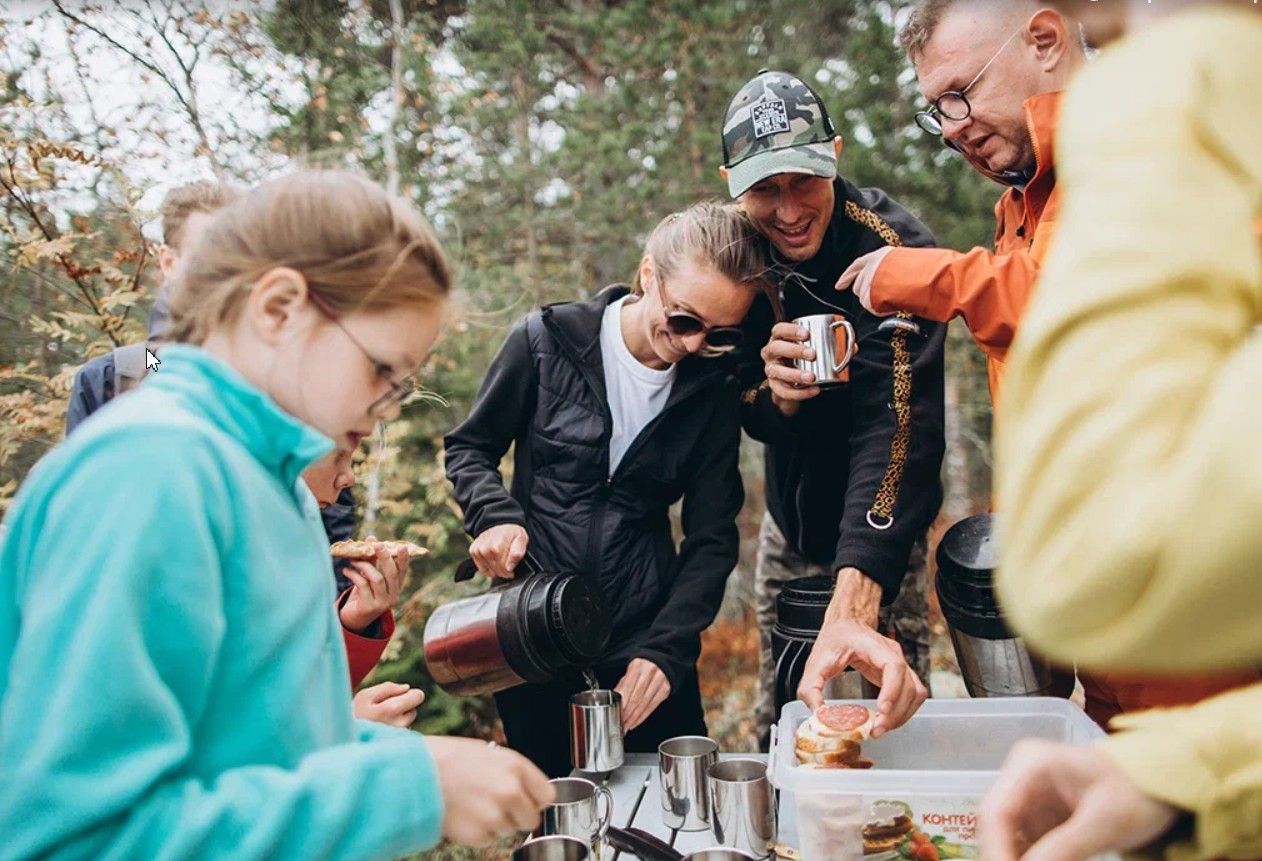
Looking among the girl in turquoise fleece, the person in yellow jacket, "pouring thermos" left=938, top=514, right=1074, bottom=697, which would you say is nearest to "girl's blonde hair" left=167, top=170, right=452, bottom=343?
the girl in turquoise fleece

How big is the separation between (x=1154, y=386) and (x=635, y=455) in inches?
83.3

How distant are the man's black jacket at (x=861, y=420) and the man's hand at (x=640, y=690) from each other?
553 mm

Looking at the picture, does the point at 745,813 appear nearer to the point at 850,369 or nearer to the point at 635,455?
the point at 635,455

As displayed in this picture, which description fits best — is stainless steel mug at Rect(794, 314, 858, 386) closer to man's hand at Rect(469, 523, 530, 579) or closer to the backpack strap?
man's hand at Rect(469, 523, 530, 579)

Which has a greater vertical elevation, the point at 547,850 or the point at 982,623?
the point at 982,623

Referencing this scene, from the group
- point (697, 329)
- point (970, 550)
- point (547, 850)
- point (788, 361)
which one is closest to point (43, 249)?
point (697, 329)

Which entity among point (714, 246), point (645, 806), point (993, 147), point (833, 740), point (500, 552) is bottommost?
point (645, 806)

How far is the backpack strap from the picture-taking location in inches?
90.5

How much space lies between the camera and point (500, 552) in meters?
2.44

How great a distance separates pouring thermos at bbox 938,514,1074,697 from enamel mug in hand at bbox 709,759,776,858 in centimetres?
59

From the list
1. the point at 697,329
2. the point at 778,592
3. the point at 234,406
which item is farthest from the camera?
the point at 778,592

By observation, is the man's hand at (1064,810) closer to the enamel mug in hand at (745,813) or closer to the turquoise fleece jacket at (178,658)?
the turquoise fleece jacket at (178,658)

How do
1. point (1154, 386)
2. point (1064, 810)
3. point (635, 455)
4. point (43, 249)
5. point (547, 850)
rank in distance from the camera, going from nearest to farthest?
point (1154, 386) < point (1064, 810) < point (547, 850) < point (635, 455) < point (43, 249)

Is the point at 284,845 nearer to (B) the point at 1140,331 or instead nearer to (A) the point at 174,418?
(A) the point at 174,418
